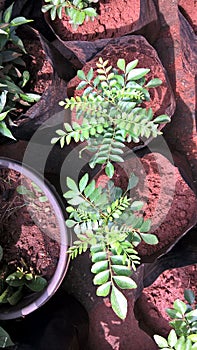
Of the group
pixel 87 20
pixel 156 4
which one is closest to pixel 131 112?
pixel 87 20

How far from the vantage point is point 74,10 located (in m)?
1.58

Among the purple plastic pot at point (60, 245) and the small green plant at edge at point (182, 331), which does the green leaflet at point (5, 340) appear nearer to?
the purple plastic pot at point (60, 245)

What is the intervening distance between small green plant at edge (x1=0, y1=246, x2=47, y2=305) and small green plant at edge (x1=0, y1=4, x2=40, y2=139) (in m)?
0.51

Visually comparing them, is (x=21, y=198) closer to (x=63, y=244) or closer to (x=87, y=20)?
(x=63, y=244)

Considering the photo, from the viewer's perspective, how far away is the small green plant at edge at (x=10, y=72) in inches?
63.0

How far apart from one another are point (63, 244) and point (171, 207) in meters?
0.40

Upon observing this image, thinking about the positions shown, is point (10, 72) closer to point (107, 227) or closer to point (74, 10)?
point (74, 10)

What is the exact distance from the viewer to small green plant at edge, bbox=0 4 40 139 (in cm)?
160

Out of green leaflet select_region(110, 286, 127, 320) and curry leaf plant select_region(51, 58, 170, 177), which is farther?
curry leaf plant select_region(51, 58, 170, 177)

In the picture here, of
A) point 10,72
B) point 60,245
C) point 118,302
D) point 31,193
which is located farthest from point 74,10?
point 118,302

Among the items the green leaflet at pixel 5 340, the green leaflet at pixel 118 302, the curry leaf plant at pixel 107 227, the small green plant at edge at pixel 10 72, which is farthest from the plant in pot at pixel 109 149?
the green leaflet at pixel 5 340

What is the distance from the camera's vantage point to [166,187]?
64.2 inches

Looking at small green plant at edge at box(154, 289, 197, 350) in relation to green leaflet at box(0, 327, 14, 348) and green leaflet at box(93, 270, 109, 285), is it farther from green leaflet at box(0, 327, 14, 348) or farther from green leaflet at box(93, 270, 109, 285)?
green leaflet at box(0, 327, 14, 348)

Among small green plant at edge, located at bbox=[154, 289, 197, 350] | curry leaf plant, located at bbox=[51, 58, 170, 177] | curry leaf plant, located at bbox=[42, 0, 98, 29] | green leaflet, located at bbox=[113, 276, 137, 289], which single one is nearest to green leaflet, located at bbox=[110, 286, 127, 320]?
green leaflet, located at bbox=[113, 276, 137, 289]
